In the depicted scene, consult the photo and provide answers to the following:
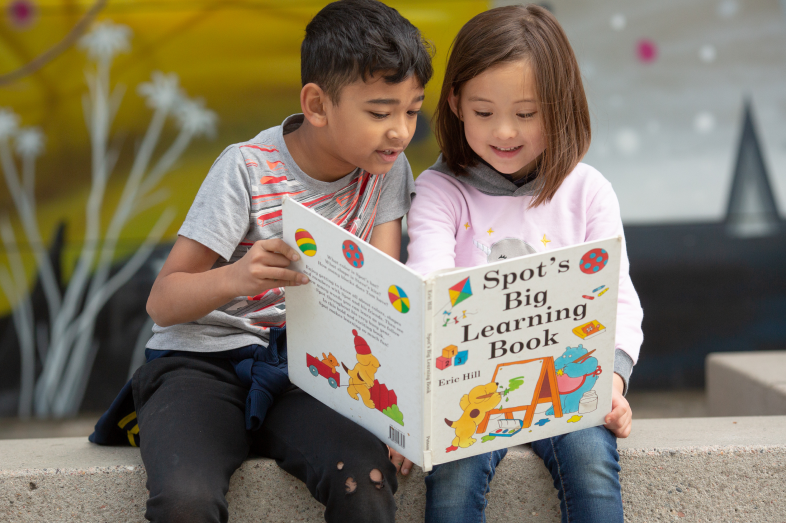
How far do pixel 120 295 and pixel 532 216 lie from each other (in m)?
2.08

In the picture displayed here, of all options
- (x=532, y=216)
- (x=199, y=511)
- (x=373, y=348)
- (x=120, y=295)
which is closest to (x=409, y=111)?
(x=532, y=216)

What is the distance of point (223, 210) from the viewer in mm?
1456

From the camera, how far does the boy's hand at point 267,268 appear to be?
1.28m

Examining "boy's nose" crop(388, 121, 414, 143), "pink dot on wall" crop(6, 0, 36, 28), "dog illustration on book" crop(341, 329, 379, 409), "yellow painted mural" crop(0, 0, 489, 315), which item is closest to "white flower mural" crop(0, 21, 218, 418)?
"yellow painted mural" crop(0, 0, 489, 315)

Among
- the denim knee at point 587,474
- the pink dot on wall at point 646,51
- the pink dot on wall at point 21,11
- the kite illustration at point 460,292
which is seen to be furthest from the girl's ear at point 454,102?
the pink dot on wall at point 21,11

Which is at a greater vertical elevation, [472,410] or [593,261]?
[593,261]

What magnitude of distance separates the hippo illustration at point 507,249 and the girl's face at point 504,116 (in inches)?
6.1

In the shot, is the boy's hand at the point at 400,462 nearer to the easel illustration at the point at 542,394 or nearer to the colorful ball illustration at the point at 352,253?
the easel illustration at the point at 542,394

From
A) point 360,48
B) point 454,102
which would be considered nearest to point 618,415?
point 454,102

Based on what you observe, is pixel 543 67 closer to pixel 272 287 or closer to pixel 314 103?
pixel 314 103

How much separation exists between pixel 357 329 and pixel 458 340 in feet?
0.61

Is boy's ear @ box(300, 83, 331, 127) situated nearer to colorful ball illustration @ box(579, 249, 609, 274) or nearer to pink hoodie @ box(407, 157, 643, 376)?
pink hoodie @ box(407, 157, 643, 376)

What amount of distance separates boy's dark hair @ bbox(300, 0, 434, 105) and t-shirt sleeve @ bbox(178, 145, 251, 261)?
257mm

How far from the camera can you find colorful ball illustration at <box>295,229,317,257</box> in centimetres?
125
